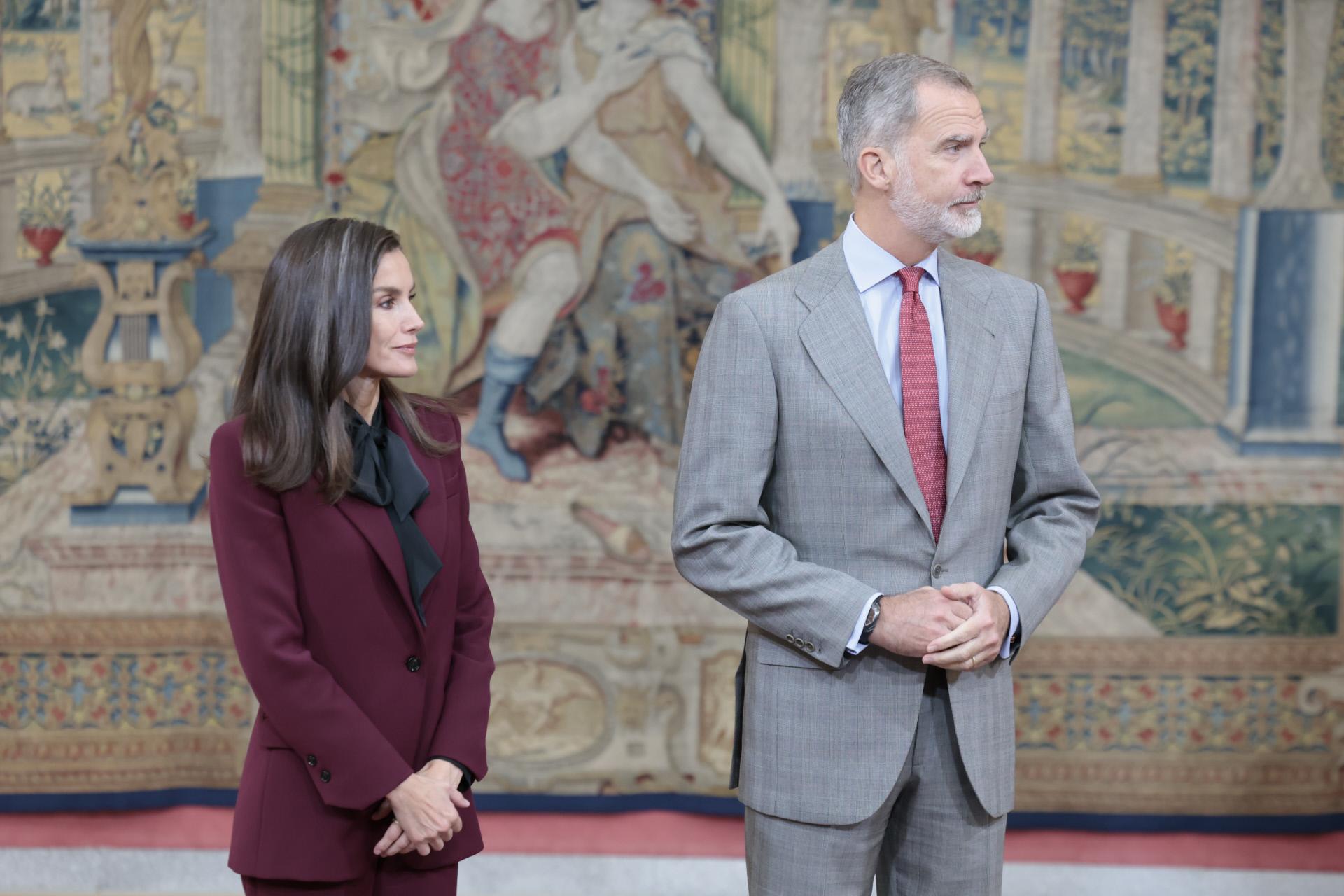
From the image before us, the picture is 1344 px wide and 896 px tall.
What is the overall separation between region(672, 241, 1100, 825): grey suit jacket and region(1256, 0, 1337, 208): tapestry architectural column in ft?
7.83

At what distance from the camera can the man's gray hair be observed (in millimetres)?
2023

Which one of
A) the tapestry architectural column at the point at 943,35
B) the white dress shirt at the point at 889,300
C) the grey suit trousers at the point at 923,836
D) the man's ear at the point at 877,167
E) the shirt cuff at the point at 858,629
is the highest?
the tapestry architectural column at the point at 943,35

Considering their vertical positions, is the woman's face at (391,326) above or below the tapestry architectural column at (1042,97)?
below

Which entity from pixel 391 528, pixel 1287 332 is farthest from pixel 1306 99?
pixel 391 528

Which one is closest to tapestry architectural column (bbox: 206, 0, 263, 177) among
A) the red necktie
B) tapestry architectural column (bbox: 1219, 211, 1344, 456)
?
the red necktie

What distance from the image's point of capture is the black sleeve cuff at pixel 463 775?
2098 mm

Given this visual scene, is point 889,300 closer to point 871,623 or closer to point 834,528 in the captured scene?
point 834,528

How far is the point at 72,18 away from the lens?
394cm

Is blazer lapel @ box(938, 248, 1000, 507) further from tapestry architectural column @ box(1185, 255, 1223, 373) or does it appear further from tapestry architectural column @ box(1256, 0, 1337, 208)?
tapestry architectural column @ box(1256, 0, 1337, 208)

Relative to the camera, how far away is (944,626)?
1.91 metres

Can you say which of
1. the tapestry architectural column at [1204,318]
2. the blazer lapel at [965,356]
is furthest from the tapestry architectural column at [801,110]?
the blazer lapel at [965,356]

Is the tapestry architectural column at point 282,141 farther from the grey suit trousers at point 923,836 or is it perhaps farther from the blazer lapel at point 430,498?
the grey suit trousers at point 923,836

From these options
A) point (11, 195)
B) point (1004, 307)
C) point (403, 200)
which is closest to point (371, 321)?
point (1004, 307)

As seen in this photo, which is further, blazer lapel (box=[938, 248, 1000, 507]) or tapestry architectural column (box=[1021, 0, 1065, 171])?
tapestry architectural column (box=[1021, 0, 1065, 171])
